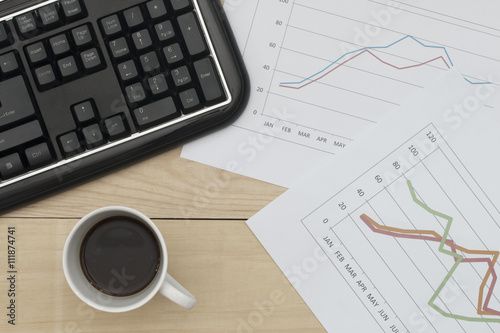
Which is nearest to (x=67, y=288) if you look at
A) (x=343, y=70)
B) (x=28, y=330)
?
(x=28, y=330)

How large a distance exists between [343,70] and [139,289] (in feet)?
0.96

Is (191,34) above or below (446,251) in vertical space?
above

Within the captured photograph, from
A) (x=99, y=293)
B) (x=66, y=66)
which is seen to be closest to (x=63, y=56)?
(x=66, y=66)

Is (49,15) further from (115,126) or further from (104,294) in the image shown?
(104,294)

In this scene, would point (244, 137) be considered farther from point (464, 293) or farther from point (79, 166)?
point (464, 293)

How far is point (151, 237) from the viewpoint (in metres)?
0.47

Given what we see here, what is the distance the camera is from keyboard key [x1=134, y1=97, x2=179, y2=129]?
460 millimetres

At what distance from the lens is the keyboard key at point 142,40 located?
18.1 inches

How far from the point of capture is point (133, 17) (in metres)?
0.46

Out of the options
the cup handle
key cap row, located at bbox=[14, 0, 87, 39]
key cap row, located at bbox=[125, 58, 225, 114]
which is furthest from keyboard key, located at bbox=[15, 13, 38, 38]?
the cup handle

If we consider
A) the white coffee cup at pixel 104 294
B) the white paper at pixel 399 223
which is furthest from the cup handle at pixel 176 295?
the white paper at pixel 399 223

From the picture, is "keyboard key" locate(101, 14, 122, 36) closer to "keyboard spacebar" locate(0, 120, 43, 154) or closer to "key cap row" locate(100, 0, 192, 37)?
"key cap row" locate(100, 0, 192, 37)

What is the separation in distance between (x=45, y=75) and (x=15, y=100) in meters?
0.04

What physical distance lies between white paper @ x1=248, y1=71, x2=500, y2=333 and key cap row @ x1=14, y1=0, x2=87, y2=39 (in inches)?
10.1
